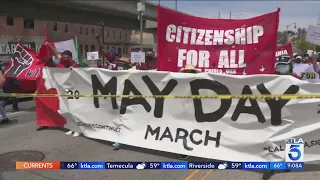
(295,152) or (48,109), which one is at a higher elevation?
(48,109)

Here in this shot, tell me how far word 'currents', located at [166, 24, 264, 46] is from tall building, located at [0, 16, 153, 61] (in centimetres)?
2903

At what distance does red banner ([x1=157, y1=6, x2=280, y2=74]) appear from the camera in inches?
239

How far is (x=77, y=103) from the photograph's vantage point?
6949 millimetres

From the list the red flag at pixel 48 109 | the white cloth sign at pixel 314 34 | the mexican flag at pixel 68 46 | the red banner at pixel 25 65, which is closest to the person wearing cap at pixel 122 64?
the red flag at pixel 48 109

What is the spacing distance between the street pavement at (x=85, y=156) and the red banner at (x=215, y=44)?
70.9 inches

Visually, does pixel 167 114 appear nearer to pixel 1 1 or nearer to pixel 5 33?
pixel 1 1

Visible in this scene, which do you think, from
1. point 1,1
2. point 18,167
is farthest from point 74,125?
point 1,1

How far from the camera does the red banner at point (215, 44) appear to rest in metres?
6.08

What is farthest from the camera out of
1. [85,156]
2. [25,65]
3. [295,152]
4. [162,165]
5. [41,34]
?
[41,34]

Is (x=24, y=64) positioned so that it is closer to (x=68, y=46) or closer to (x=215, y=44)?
(x=68, y=46)

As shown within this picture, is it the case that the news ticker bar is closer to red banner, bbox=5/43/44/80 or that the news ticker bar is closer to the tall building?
red banner, bbox=5/43/44/80

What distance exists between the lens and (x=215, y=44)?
6449 millimetres

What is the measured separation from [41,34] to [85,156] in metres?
47.6

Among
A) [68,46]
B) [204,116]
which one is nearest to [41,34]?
[68,46]
